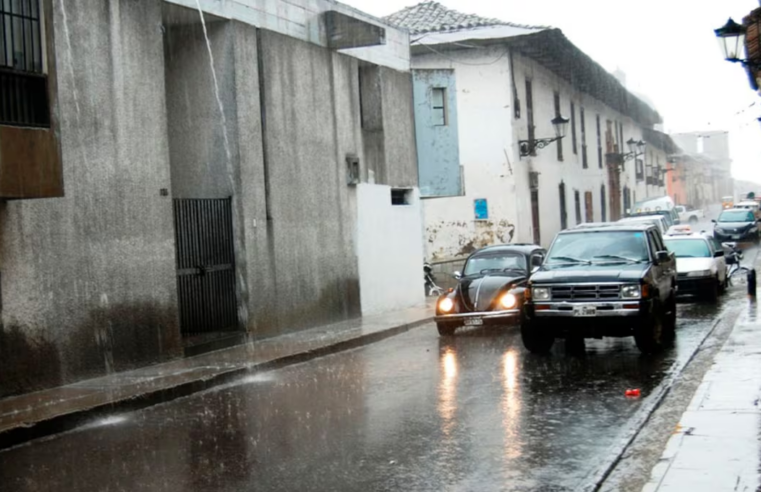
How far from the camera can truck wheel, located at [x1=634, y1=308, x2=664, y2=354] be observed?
12.8 meters

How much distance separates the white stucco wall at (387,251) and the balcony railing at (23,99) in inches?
397

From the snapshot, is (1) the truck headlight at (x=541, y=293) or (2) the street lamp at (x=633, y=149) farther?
(2) the street lamp at (x=633, y=149)

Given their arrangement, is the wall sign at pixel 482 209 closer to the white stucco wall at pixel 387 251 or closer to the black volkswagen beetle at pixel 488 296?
the white stucco wall at pixel 387 251

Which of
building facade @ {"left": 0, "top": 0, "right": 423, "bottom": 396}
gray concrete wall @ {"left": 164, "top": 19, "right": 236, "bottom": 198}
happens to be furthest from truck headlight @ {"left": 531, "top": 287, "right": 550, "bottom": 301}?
gray concrete wall @ {"left": 164, "top": 19, "right": 236, "bottom": 198}

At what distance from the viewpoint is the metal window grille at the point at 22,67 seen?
447 inches

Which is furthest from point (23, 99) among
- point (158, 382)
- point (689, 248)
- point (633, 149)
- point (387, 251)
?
point (633, 149)

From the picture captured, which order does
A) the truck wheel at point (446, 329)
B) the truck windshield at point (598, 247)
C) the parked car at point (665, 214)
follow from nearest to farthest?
the truck windshield at point (598, 247), the truck wheel at point (446, 329), the parked car at point (665, 214)

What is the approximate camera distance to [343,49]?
20.8 metres

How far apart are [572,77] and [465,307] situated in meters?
27.1

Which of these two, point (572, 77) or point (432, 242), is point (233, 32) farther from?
point (572, 77)

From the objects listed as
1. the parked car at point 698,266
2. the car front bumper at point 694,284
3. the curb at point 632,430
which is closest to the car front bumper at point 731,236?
the parked car at point 698,266

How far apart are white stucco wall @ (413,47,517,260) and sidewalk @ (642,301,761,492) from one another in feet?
72.4

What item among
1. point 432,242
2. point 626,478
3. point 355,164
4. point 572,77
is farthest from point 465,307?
point 572,77

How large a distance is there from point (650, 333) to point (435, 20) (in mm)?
24454
